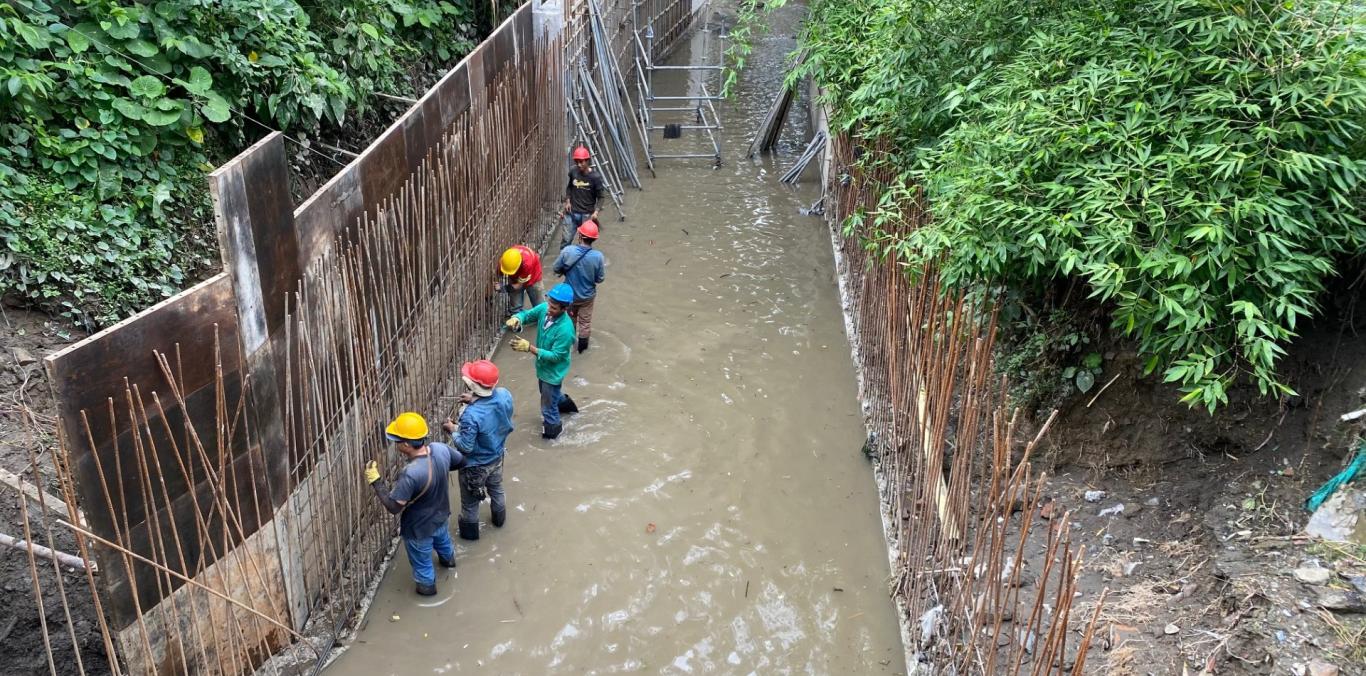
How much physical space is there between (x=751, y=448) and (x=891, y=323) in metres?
1.47

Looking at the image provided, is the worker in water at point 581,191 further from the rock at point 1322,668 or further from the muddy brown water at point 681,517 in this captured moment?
the rock at point 1322,668

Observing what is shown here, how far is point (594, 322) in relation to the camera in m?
8.95

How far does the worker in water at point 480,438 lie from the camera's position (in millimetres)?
5766

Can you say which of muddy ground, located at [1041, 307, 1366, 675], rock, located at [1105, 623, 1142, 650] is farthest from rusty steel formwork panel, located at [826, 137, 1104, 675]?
muddy ground, located at [1041, 307, 1366, 675]

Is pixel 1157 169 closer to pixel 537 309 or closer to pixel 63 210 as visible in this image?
pixel 537 309

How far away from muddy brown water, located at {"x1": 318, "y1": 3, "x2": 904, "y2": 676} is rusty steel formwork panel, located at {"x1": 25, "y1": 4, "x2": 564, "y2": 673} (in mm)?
748

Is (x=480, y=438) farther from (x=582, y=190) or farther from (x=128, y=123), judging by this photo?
(x=582, y=190)

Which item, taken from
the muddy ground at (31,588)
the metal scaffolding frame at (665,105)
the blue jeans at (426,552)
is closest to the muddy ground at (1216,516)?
the blue jeans at (426,552)

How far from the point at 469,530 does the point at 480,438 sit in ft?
2.33

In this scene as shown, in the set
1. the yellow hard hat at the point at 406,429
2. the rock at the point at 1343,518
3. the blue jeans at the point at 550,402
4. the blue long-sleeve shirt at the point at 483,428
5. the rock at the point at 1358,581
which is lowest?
the blue jeans at the point at 550,402

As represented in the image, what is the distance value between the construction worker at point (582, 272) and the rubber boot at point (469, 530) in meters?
2.48

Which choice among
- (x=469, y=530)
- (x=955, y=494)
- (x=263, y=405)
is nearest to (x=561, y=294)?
(x=469, y=530)

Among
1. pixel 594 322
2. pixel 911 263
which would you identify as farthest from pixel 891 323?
pixel 594 322

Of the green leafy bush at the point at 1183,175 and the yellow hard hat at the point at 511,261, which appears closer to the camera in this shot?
the green leafy bush at the point at 1183,175
